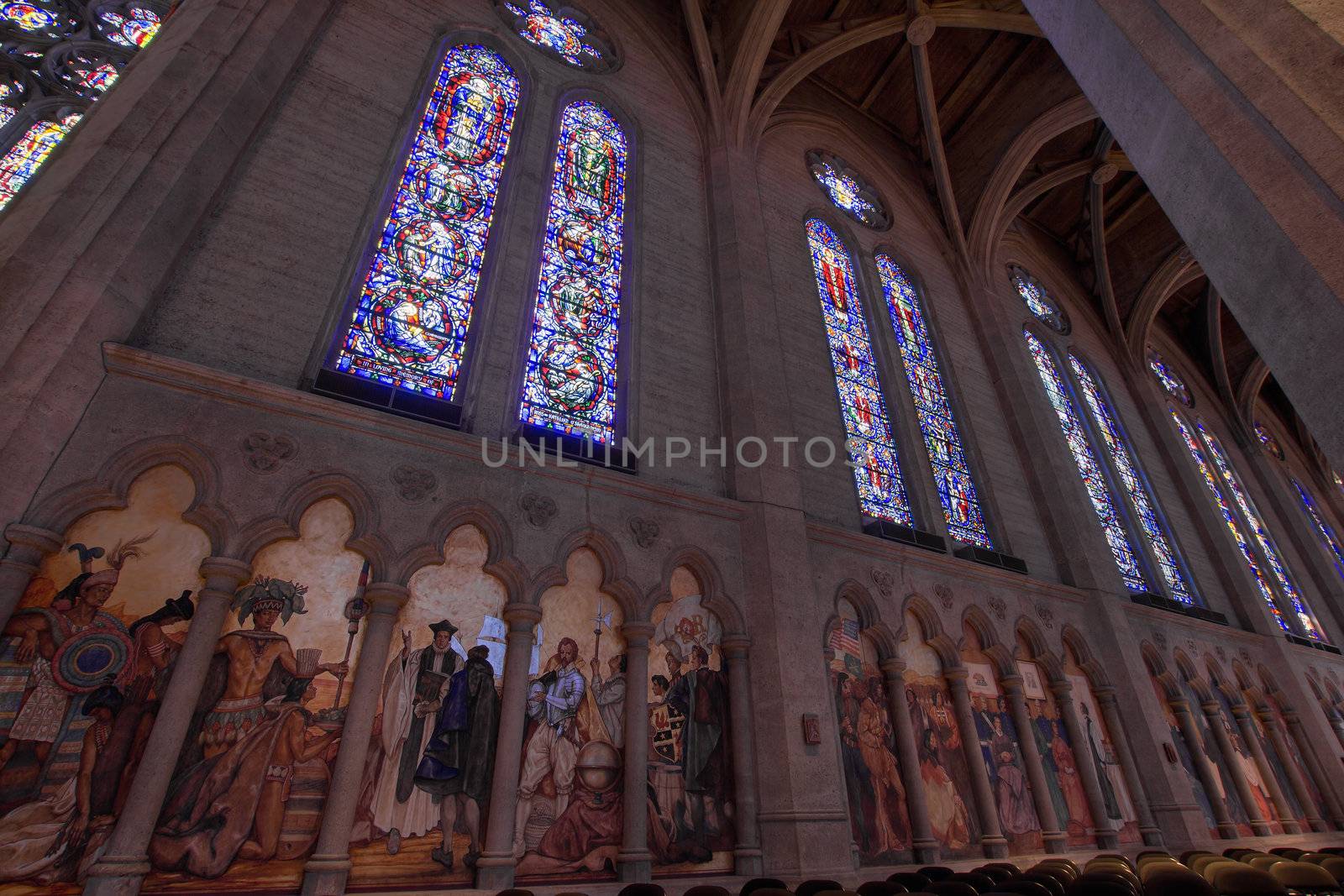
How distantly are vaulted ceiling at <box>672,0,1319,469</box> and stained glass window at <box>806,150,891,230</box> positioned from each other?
1.36m

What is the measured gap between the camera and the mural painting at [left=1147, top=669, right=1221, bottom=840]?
31.3 ft

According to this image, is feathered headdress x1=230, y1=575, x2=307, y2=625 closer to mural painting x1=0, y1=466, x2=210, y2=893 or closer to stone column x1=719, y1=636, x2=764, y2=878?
mural painting x1=0, y1=466, x2=210, y2=893

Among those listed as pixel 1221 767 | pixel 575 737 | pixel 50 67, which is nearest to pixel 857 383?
pixel 575 737

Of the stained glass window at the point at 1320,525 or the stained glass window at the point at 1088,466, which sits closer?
the stained glass window at the point at 1088,466

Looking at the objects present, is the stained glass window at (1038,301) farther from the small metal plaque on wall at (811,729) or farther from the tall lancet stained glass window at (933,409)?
the small metal plaque on wall at (811,729)

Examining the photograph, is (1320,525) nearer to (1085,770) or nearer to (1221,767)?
(1221,767)

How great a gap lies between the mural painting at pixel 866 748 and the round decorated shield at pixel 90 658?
19.7ft

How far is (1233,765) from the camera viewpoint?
10391 millimetres

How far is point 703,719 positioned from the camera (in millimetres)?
6102

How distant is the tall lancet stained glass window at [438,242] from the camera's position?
21.0 ft

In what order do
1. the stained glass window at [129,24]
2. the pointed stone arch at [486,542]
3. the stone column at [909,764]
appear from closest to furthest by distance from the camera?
the pointed stone arch at [486,542]
the stone column at [909,764]
the stained glass window at [129,24]

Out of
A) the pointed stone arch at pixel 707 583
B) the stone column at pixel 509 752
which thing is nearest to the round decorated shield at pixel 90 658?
the stone column at pixel 509 752

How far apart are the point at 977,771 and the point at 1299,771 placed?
8353 millimetres

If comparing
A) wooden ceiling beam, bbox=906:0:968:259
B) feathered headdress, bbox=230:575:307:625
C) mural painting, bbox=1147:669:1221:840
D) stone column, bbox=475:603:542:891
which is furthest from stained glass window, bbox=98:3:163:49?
mural painting, bbox=1147:669:1221:840
